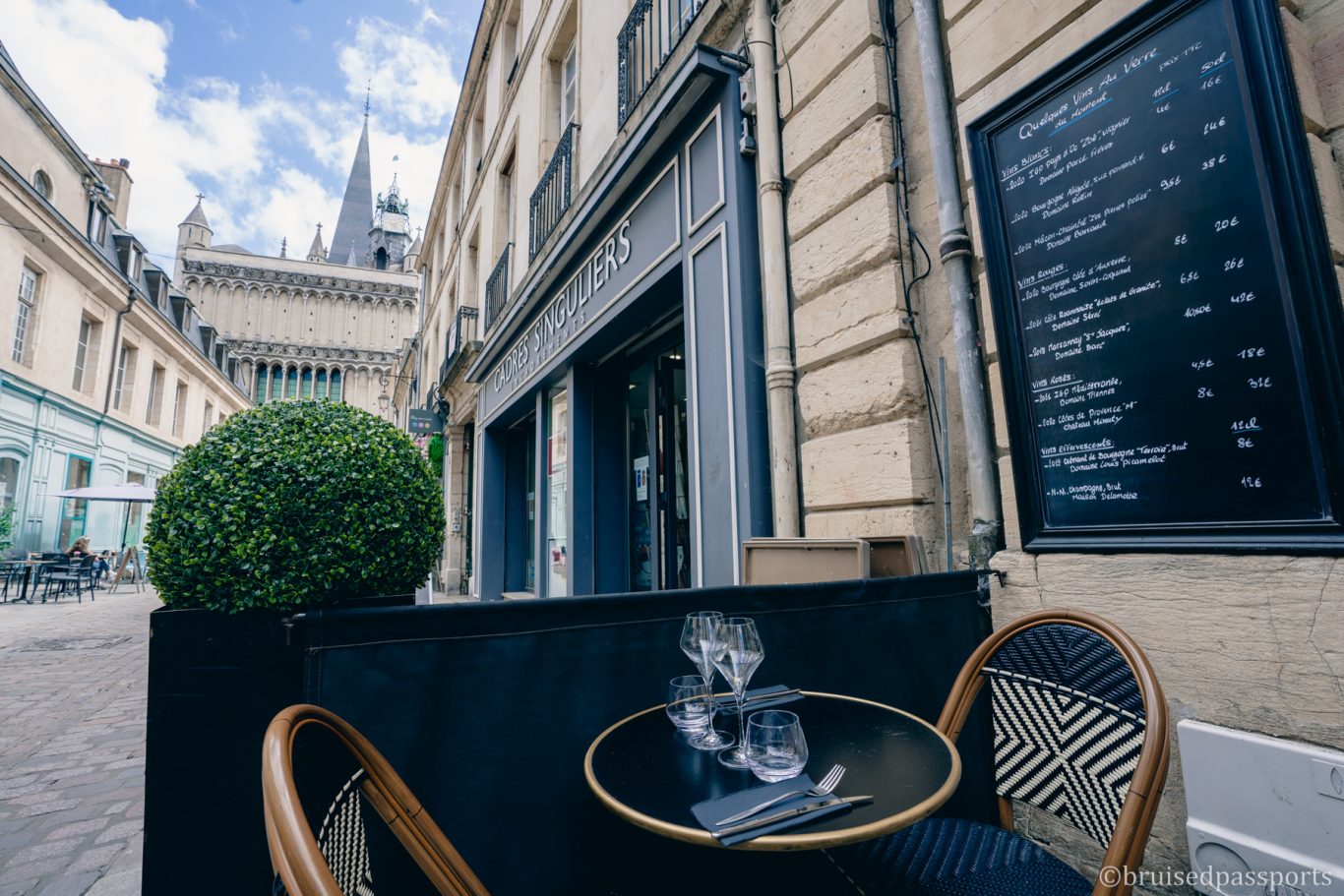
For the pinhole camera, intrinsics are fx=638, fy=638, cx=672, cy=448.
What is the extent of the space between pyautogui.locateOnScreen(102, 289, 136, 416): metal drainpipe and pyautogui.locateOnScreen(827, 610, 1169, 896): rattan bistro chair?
977 inches

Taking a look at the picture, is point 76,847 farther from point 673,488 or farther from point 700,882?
point 673,488

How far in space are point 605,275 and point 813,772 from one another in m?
4.55

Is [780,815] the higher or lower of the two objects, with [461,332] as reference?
lower

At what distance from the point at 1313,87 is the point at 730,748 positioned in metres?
2.41

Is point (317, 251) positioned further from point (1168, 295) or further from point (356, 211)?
point (1168, 295)

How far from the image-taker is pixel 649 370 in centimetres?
592

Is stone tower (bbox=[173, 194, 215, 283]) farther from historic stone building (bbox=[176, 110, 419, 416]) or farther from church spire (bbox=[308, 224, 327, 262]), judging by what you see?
church spire (bbox=[308, 224, 327, 262])

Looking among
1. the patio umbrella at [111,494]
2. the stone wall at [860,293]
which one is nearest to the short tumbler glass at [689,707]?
the stone wall at [860,293]

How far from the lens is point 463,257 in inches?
483

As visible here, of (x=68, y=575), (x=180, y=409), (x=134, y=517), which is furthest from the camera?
(x=180, y=409)

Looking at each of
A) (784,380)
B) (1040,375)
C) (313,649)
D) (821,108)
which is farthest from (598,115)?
(313,649)

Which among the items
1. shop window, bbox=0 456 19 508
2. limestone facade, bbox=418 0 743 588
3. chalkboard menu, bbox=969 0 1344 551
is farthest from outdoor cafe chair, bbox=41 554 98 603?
chalkboard menu, bbox=969 0 1344 551

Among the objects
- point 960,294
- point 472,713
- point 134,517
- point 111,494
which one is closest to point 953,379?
point 960,294

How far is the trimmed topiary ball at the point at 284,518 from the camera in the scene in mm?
1691
